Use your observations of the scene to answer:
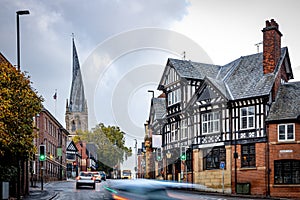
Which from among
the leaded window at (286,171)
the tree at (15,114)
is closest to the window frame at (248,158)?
the leaded window at (286,171)

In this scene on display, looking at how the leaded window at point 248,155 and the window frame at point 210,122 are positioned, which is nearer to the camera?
the leaded window at point 248,155

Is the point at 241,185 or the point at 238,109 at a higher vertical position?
the point at 238,109

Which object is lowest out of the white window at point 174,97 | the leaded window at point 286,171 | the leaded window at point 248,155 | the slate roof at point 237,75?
the leaded window at point 286,171

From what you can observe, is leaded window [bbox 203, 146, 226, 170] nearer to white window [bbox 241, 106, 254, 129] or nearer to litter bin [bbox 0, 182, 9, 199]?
white window [bbox 241, 106, 254, 129]

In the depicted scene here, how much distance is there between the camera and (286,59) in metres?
44.9

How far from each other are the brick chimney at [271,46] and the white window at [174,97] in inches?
390

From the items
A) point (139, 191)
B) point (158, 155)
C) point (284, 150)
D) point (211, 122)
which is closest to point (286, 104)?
point (284, 150)

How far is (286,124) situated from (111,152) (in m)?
51.7

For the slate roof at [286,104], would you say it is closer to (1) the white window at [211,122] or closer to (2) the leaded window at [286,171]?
(2) the leaded window at [286,171]

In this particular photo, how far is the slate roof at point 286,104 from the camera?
39.6m

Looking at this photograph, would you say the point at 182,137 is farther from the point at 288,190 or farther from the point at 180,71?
the point at 288,190

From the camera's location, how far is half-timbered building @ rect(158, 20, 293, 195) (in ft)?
134

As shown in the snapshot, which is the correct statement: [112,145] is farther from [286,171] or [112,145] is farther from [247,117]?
[286,171]

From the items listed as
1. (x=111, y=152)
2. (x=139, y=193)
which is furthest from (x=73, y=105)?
(x=139, y=193)
